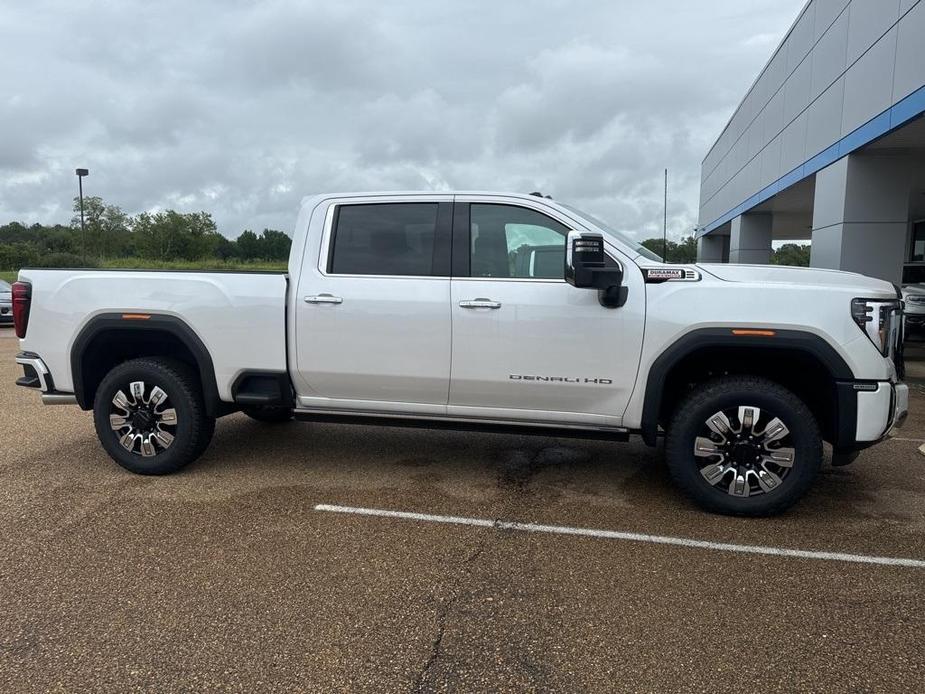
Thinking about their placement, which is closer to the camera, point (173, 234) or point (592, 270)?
point (592, 270)

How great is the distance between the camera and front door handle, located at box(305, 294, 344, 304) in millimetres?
4594

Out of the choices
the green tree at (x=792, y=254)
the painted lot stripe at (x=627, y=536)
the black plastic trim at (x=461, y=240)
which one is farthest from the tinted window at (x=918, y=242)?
the green tree at (x=792, y=254)

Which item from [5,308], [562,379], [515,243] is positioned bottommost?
[5,308]

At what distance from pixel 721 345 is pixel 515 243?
144 cm

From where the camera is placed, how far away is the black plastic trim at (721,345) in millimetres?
3941

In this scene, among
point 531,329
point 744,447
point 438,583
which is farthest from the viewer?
point 531,329

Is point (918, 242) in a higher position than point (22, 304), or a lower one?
higher

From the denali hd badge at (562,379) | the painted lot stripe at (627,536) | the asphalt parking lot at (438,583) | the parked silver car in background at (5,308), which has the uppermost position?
the denali hd badge at (562,379)

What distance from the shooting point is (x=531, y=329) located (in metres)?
4.32

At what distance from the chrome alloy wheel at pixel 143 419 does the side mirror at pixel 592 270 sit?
3.02m

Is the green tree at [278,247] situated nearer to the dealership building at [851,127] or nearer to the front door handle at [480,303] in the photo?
the front door handle at [480,303]

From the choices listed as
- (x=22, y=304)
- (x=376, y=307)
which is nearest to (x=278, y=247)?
(x=376, y=307)

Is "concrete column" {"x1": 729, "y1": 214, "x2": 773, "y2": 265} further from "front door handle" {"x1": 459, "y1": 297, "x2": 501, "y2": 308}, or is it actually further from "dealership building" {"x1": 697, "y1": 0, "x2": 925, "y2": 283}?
"front door handle" {"x1": 459, "y1": 297, "x2": 501, "y2": 308}

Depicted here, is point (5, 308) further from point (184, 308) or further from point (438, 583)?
point (438, 583)
